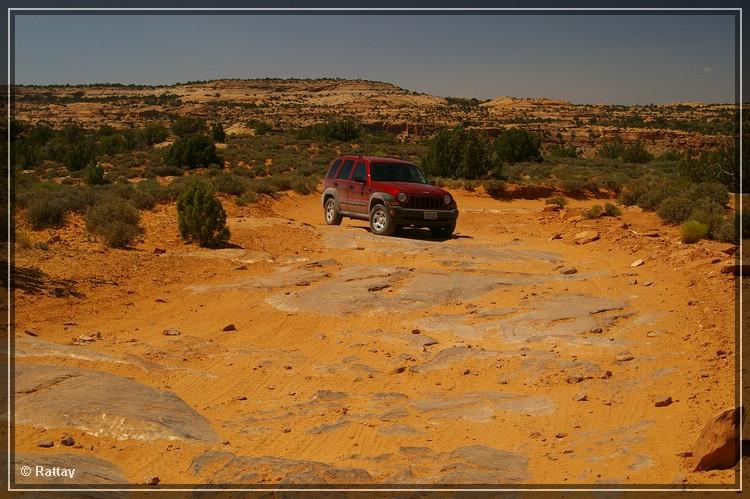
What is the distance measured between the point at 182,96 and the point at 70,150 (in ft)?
280

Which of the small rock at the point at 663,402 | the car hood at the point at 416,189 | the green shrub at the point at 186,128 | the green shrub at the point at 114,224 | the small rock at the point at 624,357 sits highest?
the green shrub at the point at 186,128

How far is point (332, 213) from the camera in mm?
19344

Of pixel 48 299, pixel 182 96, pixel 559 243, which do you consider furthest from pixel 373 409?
pixel 182 96

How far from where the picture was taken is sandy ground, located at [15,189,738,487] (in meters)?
5.52

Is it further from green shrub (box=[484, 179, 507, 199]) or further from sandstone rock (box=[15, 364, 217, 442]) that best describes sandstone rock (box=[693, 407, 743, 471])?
green shrub (box=[484, 179, 507, 199])

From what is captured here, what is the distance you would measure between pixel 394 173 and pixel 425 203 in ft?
4.30

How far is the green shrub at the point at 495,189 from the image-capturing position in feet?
94.9

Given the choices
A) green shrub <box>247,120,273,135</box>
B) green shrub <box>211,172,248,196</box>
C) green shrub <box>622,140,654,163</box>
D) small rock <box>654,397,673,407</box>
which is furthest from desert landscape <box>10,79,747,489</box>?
green shrub <box>247,120,273,135</box>

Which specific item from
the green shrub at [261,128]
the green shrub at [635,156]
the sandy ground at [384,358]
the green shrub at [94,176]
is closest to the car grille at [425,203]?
the sandy ground at [384,358]

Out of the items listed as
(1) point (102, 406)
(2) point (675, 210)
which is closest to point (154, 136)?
(2) point (675, 210)

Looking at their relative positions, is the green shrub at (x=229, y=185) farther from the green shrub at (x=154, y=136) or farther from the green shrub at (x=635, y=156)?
the green shrub at (x=635, y=156)

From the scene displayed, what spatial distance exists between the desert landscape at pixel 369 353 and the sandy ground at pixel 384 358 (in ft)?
0.10

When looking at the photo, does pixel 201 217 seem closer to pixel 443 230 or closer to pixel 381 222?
pixel 381 222

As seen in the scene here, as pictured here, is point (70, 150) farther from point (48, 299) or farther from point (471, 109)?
point (471, 109)
